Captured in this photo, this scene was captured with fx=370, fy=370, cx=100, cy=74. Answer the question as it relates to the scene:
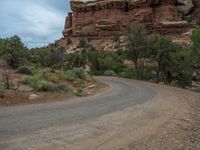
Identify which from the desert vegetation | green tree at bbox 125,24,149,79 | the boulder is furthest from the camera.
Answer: the boulder

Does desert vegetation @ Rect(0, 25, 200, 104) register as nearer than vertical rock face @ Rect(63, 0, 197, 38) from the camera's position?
Yes

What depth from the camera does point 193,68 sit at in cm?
4259

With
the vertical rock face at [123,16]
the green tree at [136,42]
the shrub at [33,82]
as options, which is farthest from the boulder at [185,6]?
the shrub at [33,82]

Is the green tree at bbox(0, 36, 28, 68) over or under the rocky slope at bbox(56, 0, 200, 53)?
under

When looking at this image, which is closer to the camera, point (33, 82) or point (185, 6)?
point (33, 82)

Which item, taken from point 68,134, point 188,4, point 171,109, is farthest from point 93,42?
point 68,134

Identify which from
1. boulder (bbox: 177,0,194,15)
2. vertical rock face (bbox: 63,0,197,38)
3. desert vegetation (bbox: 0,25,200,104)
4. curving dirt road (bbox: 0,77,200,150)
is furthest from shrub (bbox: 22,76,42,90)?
boulder (bbox: 177,0,194,15)

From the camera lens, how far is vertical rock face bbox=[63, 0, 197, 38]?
9438 cm

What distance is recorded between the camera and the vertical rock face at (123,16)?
310 feet

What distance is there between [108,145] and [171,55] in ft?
114

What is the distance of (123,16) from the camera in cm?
10119

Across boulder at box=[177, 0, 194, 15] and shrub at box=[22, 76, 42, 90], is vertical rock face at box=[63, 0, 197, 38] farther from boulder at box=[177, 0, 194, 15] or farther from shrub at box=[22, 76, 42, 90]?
shrub at box=[22, 76, 42, 90]

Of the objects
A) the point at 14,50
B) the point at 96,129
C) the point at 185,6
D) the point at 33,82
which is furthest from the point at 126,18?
the point at 96,129

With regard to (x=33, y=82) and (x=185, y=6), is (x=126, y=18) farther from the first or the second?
(x=33, y=82)
